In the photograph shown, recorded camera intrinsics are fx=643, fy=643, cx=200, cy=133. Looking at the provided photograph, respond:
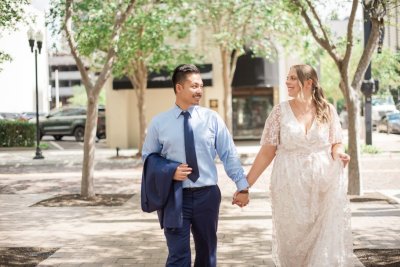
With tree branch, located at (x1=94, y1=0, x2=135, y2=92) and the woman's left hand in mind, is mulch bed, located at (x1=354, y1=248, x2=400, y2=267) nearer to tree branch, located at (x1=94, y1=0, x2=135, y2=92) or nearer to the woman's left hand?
the woman's left hand

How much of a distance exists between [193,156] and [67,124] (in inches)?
1202

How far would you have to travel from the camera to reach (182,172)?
4574 millimetres

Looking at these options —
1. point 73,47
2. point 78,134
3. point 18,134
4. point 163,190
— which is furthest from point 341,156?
point 78,134

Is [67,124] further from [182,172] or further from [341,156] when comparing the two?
[182,172]

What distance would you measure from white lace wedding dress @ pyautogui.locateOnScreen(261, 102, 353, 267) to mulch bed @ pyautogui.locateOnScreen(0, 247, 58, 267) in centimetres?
314

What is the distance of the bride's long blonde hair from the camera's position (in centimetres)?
511

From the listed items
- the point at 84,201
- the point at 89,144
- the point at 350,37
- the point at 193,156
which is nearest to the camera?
the point at 193,156

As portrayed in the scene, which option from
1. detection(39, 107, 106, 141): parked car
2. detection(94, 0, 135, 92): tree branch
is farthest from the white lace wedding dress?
detection(39, 107, 106, 141): parked car

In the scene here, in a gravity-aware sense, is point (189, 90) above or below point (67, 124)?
above

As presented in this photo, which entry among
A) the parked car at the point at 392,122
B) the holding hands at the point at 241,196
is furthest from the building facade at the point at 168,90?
the holding hands at the point at 241,196

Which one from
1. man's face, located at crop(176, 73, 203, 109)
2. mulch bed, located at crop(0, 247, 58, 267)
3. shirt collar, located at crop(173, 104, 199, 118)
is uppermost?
man's face, located at crop(176, 73, 203, 109)

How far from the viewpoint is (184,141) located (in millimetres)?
4695

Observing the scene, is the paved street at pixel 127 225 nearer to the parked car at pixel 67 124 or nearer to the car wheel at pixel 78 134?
the car wheel at pixel 78 134

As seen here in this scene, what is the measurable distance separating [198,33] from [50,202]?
18.5 metres
